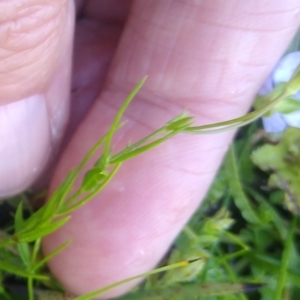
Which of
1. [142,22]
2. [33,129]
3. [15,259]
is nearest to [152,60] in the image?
[142,22]

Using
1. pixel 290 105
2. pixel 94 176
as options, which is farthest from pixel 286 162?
pixel 94 176

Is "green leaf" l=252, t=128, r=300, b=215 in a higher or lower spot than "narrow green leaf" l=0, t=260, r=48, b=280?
higher

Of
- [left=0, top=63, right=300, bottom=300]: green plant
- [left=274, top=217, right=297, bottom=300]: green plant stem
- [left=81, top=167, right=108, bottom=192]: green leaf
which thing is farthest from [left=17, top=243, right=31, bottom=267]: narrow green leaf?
[left=274, top=217, right=297, bottom=300]: green plant stem

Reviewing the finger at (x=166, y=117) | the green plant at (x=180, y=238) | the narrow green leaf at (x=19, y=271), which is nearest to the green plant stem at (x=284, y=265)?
the green plant at (x=180, y=238)

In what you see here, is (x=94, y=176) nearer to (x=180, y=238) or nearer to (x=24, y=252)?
(x=24, y=252)

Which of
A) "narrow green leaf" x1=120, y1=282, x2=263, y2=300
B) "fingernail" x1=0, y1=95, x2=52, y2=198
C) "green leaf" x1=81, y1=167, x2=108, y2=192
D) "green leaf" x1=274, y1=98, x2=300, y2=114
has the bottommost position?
"narrow green leaf" x1=120, y1=282, x2=263, y2=300

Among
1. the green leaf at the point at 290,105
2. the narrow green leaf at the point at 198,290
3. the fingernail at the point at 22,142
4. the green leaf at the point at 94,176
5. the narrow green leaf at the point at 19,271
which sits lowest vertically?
the narrow green leaf at the point at 198,290

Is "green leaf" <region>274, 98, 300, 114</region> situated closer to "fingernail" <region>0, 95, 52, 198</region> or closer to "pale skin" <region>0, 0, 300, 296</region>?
"pale skin" <region>0, 0, 300, 296</region>

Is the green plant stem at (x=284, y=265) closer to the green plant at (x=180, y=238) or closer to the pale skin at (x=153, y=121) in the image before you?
the green plant at (x=180, y=238)
